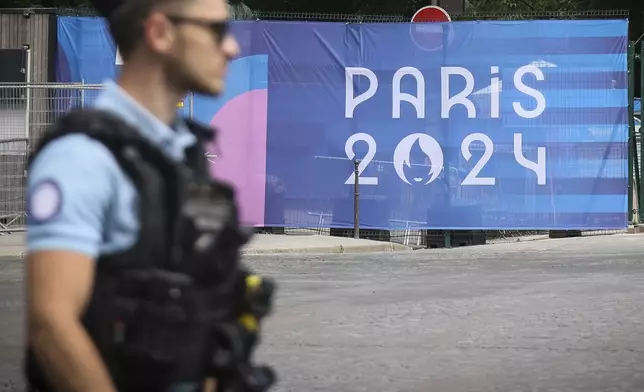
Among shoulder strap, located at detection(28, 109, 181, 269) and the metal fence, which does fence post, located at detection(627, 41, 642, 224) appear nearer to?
the metal fence

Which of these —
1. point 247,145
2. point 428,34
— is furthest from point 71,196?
point 428,34

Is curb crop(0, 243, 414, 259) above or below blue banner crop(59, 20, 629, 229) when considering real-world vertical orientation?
below

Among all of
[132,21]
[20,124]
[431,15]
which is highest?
[431,15]

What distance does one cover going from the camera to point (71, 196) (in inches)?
67.9

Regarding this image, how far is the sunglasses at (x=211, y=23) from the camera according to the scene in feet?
6.20

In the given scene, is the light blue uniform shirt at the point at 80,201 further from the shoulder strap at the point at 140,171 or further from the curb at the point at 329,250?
the curb at the point at 329,250

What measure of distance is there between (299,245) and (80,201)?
543 inches

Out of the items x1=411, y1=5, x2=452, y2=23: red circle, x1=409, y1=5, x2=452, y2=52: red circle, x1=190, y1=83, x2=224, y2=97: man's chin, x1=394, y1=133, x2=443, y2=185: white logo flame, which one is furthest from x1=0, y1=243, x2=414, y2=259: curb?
x1=190, y1=83, x2=224, y2=97: man's chin

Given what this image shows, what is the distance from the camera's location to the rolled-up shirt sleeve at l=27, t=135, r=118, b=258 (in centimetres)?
171

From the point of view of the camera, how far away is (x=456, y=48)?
56.3 feet

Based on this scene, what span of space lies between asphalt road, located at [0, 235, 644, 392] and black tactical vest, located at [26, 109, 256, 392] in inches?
163

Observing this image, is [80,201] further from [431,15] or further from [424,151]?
[431,15]

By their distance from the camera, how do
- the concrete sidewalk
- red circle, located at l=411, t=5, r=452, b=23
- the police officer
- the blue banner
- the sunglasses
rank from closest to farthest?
the police officer, the sunglasses, the concrete sidewalk, the blue banner, red circle, located at l=411, t=5, r=452, b=23

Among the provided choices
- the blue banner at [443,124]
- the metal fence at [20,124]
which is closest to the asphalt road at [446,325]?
the metal fence at [20,124]
